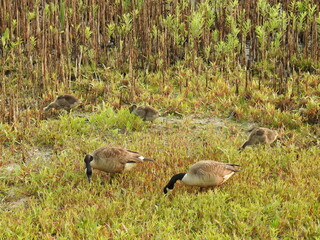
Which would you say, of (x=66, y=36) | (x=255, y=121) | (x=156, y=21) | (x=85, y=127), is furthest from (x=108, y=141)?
(x=156, y=21)

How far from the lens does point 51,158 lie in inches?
291

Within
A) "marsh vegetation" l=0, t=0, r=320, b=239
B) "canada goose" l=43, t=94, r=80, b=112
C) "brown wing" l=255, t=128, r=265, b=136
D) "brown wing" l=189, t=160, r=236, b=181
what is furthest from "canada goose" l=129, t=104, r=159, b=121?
"brown wing" l=189, t=160, r=236, b=181

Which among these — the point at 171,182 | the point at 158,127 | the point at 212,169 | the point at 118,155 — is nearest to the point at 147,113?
the point at 158,127

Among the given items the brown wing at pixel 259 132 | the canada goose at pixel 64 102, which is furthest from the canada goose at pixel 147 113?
the brown wing at pixel 259 132

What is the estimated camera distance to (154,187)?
19.9 feet

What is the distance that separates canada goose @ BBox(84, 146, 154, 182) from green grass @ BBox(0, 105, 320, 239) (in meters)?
0.19

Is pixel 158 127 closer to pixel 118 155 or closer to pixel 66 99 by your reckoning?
pixel 66 99

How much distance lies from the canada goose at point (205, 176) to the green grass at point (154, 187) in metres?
0.15

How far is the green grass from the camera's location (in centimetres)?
508

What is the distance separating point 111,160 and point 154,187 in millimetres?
748

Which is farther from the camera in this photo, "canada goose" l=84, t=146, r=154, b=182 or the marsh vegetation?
"canada goose" l=84, t=146, r=154, b=182

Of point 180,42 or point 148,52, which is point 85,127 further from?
point 180,42

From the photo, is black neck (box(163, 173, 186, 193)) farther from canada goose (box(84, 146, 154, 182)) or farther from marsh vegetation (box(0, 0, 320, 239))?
canada goose (box(84, 146, 154, 182))

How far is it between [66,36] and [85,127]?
312 centimetres
